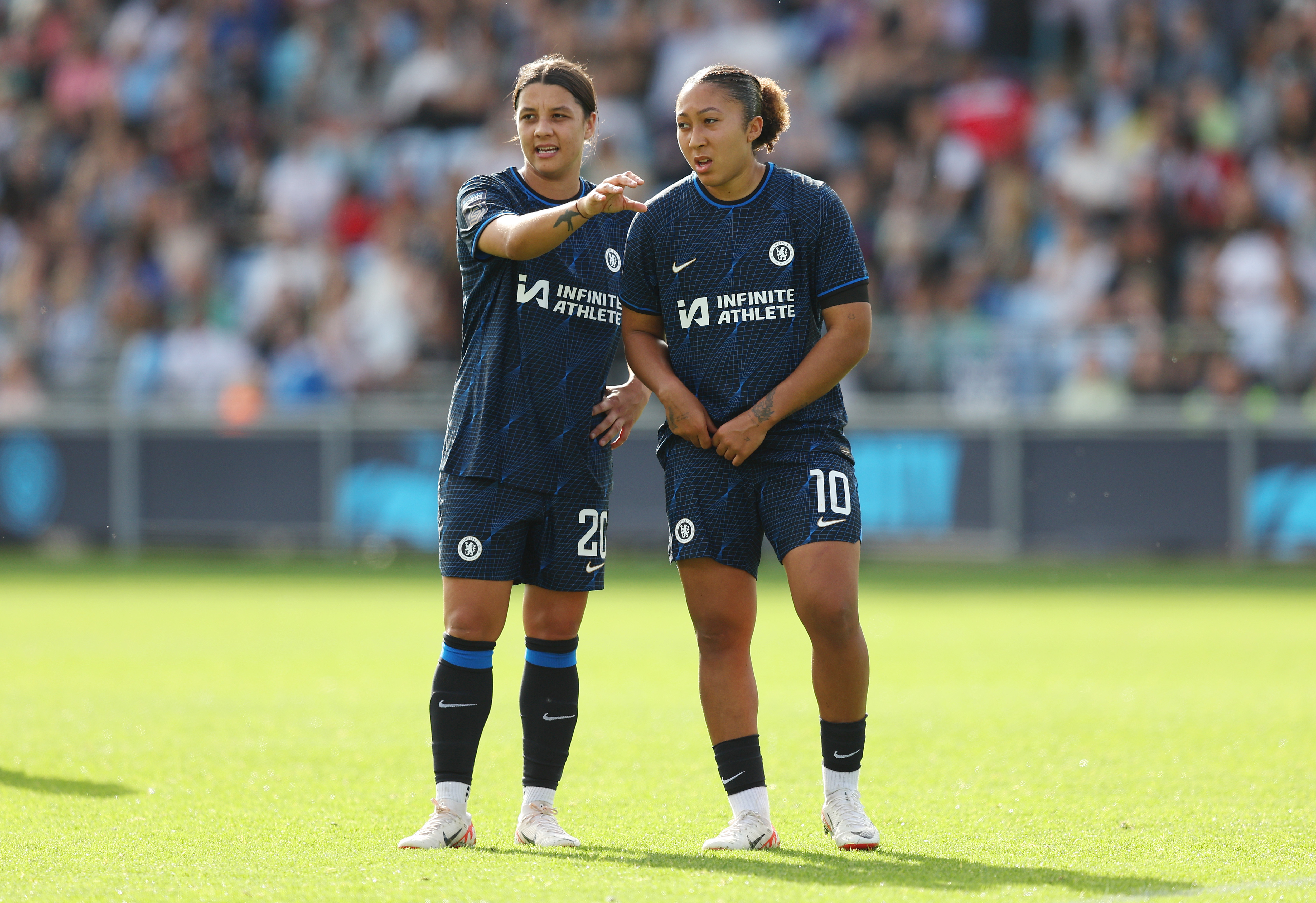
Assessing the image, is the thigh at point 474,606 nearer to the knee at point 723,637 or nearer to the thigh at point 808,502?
the knee at point 723,637

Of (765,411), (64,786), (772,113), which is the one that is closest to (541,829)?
(765,411)

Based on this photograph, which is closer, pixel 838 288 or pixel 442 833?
pixel 442 833

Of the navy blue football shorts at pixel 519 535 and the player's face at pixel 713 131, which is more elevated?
the player's face at pixel 713 131

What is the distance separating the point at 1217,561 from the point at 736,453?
1048cm

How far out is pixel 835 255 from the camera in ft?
15.9

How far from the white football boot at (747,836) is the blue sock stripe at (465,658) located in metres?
0.83

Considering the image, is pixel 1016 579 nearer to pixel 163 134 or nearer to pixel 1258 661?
pixel 1258 661

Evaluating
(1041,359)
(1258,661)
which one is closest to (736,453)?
(1258,661)

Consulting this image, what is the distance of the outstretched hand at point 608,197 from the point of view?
4449mm

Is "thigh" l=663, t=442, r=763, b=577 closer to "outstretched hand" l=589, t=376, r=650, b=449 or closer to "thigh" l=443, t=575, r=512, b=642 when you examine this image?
"outstretched hand" l=589, t=376, r=650, b=449

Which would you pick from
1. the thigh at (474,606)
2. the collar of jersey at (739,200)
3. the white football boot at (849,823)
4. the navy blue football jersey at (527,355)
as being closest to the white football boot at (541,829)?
the thigh at (474,606)

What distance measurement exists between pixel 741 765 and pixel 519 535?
93 centimetres

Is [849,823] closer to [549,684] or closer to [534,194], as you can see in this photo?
[549,684]

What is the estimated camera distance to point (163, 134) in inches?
846
